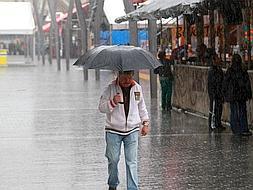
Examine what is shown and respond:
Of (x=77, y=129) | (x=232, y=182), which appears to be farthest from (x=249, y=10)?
(x=232, y=182)

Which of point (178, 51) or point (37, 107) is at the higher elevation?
point (178, 51)

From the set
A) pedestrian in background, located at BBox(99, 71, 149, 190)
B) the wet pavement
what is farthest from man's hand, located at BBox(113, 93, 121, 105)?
the wet pavement

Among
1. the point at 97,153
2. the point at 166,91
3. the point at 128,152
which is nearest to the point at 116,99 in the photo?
the point at 128,152

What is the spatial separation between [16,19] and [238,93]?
164 ft

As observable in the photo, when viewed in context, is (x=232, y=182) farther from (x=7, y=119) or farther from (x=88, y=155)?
(x=7, y=119)

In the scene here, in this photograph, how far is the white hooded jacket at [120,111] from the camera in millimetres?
8797

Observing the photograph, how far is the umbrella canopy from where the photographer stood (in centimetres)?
852

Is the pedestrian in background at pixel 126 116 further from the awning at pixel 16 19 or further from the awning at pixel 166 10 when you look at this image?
the awning at pixel 16 19

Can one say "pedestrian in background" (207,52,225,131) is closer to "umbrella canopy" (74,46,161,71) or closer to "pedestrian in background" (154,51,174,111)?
"pedestrian in background" (154,51,174,111)

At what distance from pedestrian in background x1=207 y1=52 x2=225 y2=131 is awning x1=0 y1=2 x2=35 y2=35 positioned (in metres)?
46.5

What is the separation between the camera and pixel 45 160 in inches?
475

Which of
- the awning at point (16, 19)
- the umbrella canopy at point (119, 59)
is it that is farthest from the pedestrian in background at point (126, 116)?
the awning at point (16, 19)

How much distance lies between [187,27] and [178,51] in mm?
817

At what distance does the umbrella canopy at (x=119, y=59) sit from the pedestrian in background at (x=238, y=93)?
6.02m
